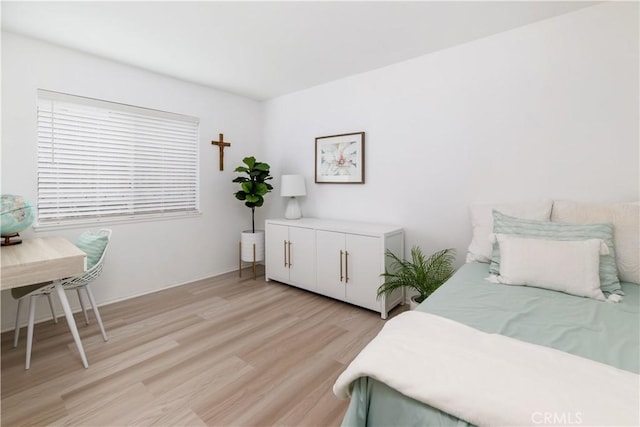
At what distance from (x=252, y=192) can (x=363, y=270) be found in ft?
5.71

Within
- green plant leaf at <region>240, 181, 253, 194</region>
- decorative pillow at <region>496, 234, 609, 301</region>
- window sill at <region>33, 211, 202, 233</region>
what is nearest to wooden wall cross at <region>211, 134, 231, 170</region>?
green plant leaf at <region>240, 181, 253, 194</region>

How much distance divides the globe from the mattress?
102 inches

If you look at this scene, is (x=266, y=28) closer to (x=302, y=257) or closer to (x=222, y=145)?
(x=222, y=145)

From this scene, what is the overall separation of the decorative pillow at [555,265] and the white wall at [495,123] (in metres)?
0.75

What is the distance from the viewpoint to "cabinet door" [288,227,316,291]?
3.20 metres

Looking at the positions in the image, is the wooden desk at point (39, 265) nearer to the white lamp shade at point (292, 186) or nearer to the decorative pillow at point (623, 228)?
the white lamp shade at point (292, 186)

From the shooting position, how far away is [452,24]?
89.1 inches

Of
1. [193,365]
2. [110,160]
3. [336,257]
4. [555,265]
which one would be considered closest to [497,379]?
[555,265]

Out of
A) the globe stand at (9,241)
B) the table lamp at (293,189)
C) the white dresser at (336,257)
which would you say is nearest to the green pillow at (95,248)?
the globe stand at (9,241)

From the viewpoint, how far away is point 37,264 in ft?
5.39

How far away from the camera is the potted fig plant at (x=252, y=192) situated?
365 centimetres

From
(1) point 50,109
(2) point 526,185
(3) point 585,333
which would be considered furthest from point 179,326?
(2) point 526,185

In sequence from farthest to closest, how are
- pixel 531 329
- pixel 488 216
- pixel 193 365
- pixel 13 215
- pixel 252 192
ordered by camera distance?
pixel 252 192 < pixel 488 216 < pixel 13 215 < pixel 193 365 < pixel 531 329

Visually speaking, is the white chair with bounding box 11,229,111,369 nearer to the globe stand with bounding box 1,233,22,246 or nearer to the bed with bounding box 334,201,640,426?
the globe stand with bounding box 1,233,22,246
